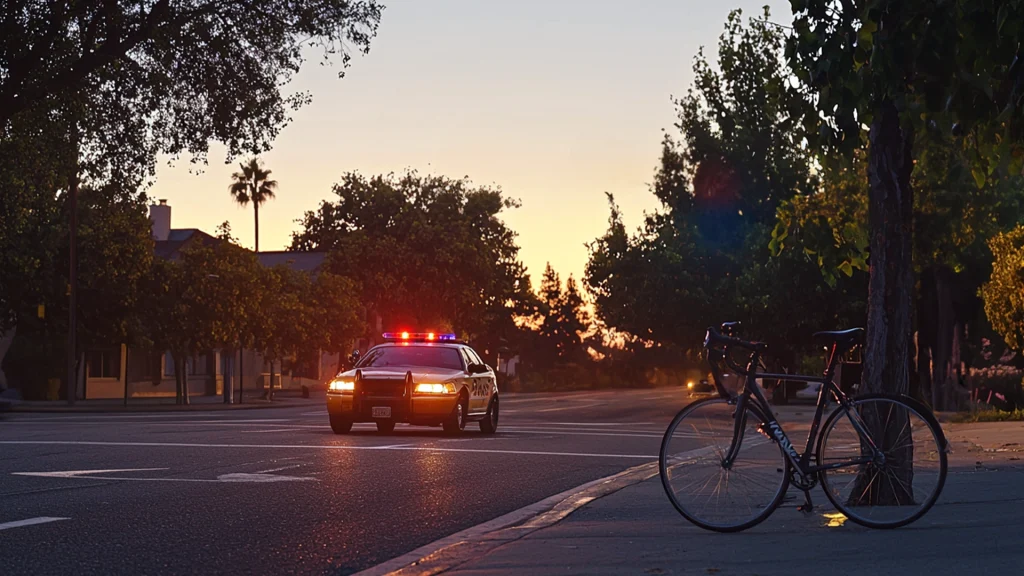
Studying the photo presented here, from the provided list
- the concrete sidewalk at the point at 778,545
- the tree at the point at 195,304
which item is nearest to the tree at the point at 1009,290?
the concrete sidewalk at the point at 778,545

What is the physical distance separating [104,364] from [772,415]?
184 ft

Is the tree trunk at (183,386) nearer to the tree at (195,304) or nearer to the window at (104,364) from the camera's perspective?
the tree at (195,304)

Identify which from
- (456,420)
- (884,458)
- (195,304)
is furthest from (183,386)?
(884,458)

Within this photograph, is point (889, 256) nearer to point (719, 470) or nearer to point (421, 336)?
point (719, 470)

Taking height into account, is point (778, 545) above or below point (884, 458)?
below

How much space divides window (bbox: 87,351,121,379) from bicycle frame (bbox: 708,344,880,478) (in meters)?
54.8

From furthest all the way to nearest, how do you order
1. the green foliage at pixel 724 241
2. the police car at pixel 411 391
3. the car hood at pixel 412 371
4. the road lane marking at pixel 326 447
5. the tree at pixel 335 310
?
the tree at pixel 335 310
the green foliage at pixel 724 241
the car hood at pixel 412 371
the police car at pixel 411 391
the road lane marking at pixel 326 447

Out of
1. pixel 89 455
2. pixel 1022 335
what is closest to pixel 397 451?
pixel 89 455

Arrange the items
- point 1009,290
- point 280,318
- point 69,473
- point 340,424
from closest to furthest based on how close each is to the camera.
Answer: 1. point 69,473
2. point 340,424
3. point 1009,290
4. point 280,318

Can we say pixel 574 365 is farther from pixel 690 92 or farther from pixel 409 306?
pixel 690 92

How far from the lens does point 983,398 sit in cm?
3297

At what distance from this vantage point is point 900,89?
8.49 metres

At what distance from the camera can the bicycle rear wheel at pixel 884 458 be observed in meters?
8.87

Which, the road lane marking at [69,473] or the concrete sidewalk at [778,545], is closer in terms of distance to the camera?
the concrete sidewalk at [778,545]
